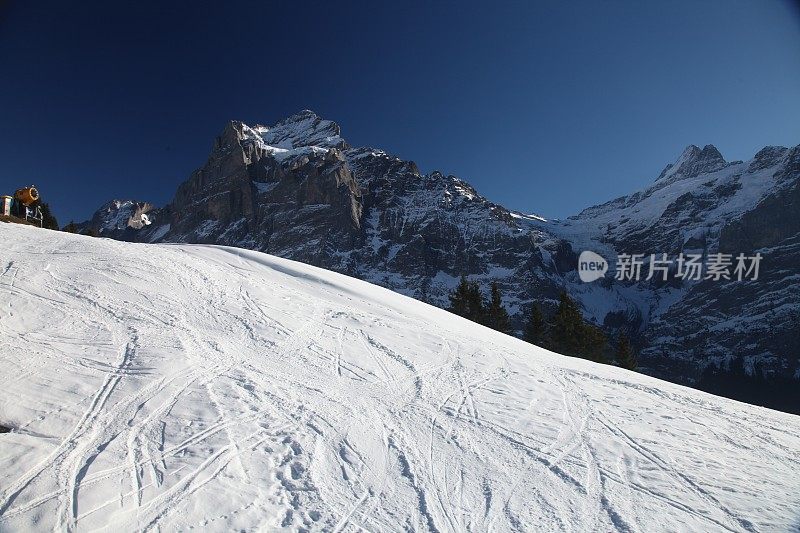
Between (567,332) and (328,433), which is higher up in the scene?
(567,332)

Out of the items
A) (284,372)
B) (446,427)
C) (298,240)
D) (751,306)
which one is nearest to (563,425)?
(446,427)

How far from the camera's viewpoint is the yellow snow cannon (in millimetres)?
25078

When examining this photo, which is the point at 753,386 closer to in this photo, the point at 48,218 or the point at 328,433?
the point at 328,433

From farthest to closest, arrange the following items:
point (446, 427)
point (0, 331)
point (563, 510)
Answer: point (0, 331)
point (446, 427)
point (563, 510)

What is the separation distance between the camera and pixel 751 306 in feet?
494

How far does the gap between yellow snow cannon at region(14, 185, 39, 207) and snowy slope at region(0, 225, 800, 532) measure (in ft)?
63.9

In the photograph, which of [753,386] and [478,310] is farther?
[753,386]

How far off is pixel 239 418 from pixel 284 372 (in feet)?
6.26

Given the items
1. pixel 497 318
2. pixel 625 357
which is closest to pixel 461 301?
pixel 497 318

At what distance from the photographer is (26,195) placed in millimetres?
25312

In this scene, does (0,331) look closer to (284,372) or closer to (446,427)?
(284,372)

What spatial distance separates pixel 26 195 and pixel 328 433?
98.5ft

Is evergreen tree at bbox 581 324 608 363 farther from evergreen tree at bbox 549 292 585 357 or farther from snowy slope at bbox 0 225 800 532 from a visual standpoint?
snowy slope at bbox 0 225 800 532

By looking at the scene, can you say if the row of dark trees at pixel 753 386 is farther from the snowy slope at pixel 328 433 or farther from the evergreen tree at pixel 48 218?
the evergreen tree at pixel 48 218
